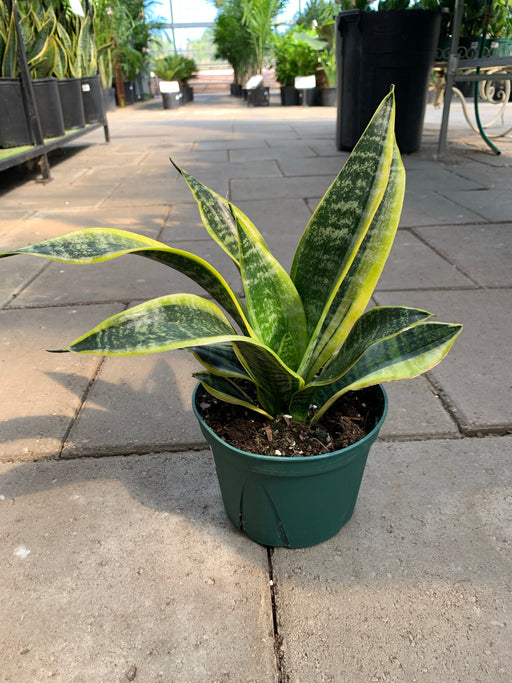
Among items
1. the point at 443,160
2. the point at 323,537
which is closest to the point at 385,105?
the point at 323,537

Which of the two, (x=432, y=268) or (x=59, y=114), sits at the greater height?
(x=59, y=114)

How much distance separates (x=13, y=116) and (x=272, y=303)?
3912mm

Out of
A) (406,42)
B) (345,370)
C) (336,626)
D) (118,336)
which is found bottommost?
(336,626)

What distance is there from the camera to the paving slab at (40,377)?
58.2 inches

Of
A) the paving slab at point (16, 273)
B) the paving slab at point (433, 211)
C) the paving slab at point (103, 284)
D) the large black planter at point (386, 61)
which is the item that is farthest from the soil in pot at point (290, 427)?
the large black planter at point (386, 61)

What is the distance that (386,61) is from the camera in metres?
4.30

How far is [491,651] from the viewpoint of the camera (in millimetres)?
914

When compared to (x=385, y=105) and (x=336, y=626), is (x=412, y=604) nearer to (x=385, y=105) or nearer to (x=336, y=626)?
(x=336, y=626)

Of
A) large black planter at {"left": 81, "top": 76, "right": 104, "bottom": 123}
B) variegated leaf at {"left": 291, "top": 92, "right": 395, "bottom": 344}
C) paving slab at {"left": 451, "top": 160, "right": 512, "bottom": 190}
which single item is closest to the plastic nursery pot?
variegated leaf at {"left": 291, "top": 92, "right": 395, "bottom": 344}

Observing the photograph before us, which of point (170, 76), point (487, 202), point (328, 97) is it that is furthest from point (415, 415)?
point (170, 76)

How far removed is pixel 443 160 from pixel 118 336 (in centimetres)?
471

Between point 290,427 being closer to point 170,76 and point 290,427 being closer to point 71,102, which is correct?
point 71,102

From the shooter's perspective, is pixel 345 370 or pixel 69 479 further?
pixel 69 479

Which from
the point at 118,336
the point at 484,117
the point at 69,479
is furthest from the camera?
the point at 484,117
